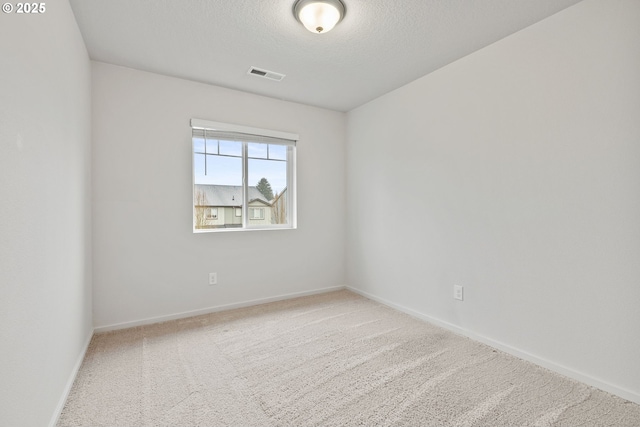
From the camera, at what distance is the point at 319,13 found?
6.27ft

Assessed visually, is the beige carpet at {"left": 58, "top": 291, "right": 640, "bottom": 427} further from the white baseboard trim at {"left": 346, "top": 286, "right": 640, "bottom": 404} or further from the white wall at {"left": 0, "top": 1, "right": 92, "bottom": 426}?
the white wall at {"left": 0, "top": 1, "right": 92, "bottom": 426}

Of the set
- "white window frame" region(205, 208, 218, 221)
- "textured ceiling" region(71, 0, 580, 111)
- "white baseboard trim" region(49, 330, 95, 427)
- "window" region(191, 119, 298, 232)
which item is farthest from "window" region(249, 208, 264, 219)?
"white baseboard trim" region(49, 330, 95, 427)

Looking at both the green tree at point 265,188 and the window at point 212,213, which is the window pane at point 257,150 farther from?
the window at point 212,213

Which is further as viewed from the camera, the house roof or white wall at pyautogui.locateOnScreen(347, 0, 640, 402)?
the house roof

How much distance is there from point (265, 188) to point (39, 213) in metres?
2.36

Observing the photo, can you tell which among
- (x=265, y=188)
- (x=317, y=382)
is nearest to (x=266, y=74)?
(x=265, y=188)

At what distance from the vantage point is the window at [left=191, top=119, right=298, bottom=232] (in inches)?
125

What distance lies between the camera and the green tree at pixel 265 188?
11.7ft

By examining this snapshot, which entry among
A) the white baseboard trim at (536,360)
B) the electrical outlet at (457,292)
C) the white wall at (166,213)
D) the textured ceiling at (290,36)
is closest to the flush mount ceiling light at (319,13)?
the textured ceiling at (290,36)

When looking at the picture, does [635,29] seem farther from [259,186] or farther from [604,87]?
[259,186]

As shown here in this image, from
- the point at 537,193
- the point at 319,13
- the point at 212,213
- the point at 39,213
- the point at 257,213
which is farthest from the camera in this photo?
the point at 257,213

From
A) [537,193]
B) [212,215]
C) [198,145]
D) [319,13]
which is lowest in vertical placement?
[212,215]

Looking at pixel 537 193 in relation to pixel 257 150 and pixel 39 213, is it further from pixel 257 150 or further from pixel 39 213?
pixel 39 213

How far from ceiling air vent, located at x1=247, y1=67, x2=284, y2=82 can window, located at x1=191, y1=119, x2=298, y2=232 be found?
2.04 feet
